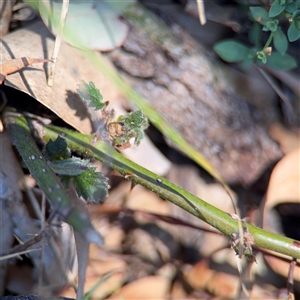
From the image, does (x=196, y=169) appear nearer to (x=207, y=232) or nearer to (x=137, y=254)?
(x=207, y=232)

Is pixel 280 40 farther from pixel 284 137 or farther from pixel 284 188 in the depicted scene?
pixel 284 188

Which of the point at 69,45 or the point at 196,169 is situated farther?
the point at 196,169

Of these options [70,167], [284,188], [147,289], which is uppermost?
[70,167]

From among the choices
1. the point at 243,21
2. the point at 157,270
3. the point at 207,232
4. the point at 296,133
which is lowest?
the point at 157,270

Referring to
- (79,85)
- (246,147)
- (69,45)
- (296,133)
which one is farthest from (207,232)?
(69,45)

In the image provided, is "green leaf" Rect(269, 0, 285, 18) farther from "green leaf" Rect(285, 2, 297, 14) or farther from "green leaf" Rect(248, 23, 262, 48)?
"green leaf" Rect(248, 23, 262, 48)

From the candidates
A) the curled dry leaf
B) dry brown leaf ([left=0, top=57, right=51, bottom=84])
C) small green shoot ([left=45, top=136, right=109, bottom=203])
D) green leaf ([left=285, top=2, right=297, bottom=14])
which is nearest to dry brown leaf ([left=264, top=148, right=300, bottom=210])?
the curled dry leaf

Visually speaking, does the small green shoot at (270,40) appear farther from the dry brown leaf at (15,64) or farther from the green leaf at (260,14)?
the dry brown leaf at (15,64)

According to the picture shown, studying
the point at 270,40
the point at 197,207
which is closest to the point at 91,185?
the point at 197,207
